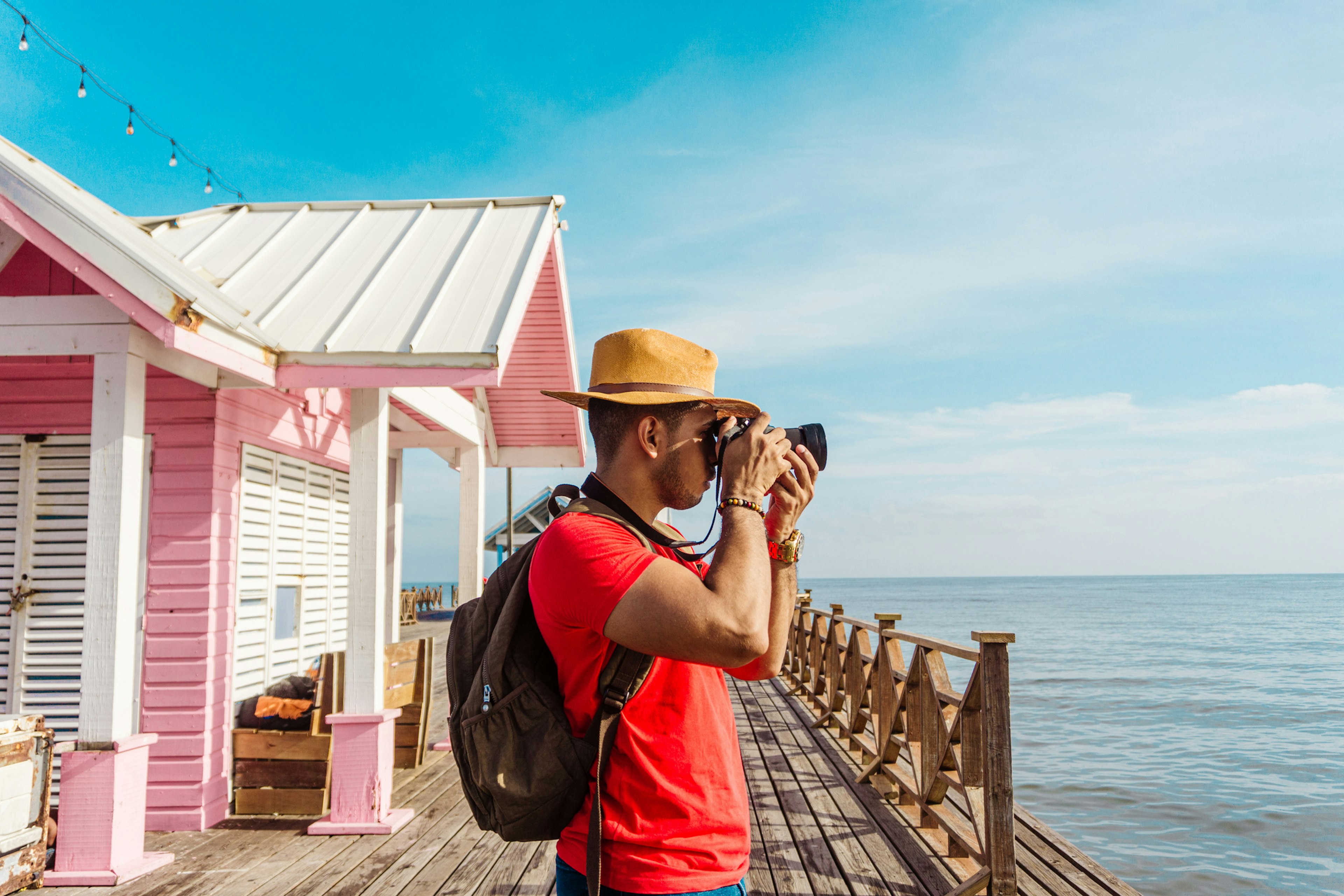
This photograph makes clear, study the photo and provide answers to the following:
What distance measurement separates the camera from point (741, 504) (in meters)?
1.42

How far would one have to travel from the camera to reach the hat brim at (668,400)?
1492mm

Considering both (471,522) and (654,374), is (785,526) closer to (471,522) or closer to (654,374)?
(654,374)

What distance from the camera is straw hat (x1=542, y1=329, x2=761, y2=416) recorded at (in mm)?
1518

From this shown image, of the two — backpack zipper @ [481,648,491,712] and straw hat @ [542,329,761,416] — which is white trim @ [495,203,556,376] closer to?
straw hat @ [542,329,761,416]

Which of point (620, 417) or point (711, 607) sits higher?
point (620, 417)

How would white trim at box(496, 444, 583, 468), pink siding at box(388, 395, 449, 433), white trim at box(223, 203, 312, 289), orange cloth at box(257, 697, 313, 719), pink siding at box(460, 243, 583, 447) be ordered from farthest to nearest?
white trim at box(496, 444, 583, 468) → pink siding at box(460, 243, 583, 447) → pink siding at box(388, 395, 449, 433) → white trim at box(223, 203, 312, 289) → orange cloth at box(257, 697, 313, 719)

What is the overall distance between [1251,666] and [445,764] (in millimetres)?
26806

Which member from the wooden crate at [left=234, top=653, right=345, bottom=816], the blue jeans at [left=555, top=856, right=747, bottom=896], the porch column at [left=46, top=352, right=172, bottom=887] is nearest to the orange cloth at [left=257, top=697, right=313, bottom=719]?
the wooden crate at [left=234, top=653, right=345, bottom=816]

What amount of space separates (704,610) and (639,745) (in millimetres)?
298

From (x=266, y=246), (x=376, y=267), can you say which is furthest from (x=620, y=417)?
(x=266, y=246)

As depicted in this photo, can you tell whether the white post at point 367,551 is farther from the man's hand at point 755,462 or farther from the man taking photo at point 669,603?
the man's hand at point 755,462

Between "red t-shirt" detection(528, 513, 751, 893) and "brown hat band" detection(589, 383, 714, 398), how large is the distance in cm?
25

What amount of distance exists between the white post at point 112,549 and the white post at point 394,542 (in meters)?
2.08

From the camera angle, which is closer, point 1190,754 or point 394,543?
point 394,543
